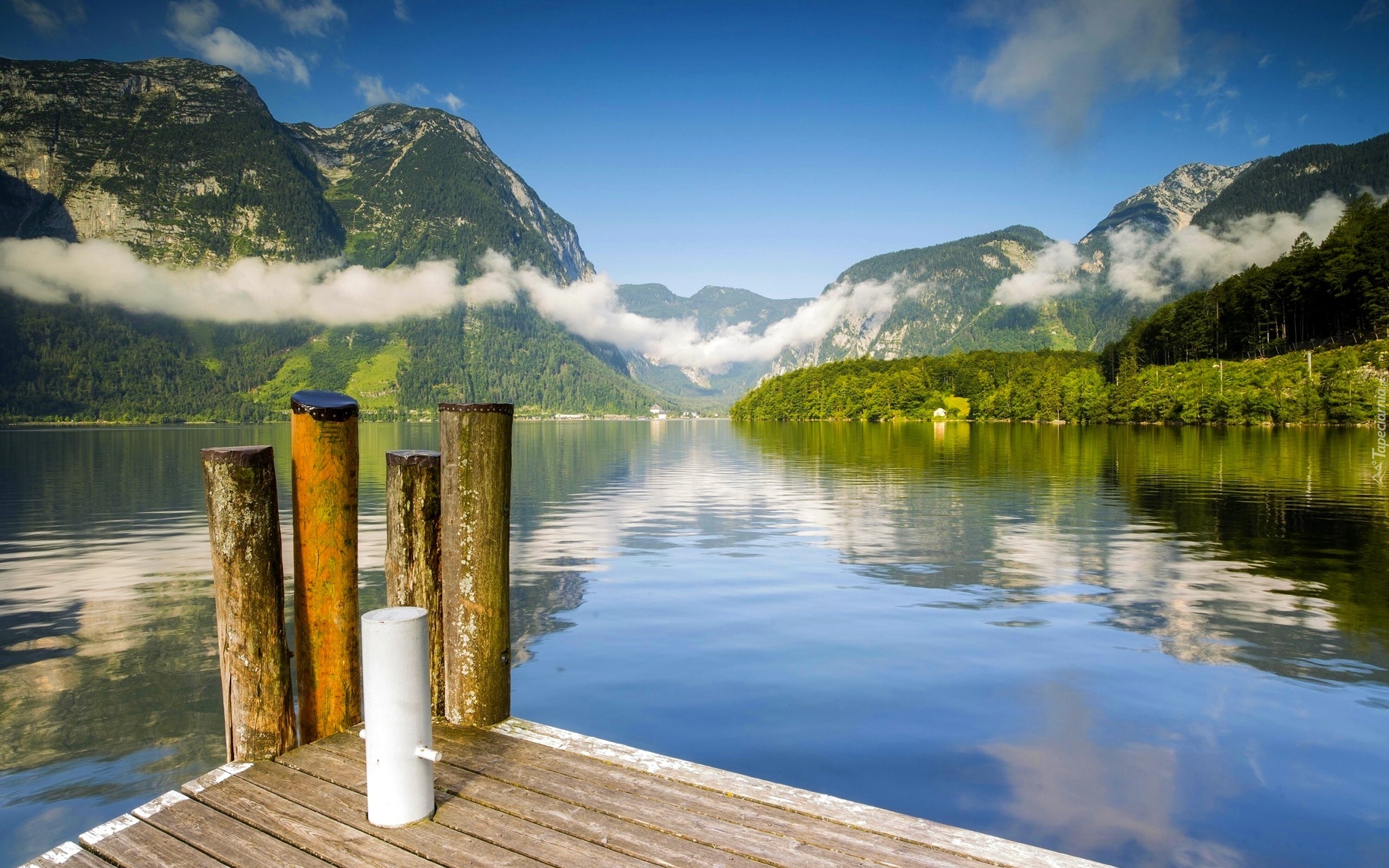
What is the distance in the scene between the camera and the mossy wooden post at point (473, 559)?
6.68 m

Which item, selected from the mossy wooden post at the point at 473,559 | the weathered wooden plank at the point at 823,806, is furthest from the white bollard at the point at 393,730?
the mossy wooden post at the point at 473,559

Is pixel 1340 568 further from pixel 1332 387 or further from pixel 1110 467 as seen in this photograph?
pixel 1332 387

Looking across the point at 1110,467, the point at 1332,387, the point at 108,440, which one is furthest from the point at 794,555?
the point at 108,440

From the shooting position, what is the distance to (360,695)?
6.97 m

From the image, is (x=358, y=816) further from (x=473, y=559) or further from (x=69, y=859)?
(x=473, y=559)

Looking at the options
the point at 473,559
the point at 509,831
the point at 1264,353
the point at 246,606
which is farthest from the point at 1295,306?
the point at 246,606

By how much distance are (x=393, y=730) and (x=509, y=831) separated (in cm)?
102

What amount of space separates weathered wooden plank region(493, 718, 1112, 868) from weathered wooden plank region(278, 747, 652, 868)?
1.05 metres

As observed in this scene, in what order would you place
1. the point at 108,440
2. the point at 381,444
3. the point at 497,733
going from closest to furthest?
1. the point at 497,733
2. the point at 381,444
3. the point at 108,440

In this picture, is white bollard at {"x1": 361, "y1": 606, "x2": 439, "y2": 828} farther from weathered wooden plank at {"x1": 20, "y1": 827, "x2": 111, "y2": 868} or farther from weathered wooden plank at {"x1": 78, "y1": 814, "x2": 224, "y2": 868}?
weathered wooden plank at {"x1": 20, "y1": 827, "x2": 111, "y2": 868}

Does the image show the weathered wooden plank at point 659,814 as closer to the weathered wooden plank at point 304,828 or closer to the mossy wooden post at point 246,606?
the weathered wooden plank at point 304,828

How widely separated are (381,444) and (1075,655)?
8453 centimetres

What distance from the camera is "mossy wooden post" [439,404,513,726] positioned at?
21.9 feet

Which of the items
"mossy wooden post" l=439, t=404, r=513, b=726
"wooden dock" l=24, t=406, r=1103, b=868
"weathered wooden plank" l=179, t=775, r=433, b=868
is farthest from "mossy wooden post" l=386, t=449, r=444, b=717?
"weathered wooden plank" l=179, t=775, r=433, b=868
